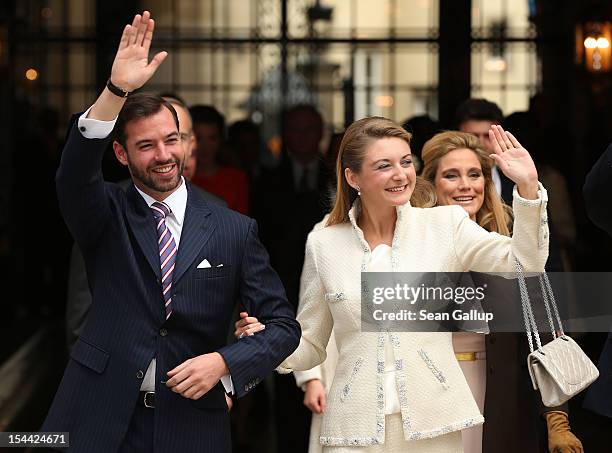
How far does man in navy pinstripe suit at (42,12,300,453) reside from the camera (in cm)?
363

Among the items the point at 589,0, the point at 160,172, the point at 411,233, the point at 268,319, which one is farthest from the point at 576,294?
the point at 589,0

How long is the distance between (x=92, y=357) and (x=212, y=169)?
3234mm

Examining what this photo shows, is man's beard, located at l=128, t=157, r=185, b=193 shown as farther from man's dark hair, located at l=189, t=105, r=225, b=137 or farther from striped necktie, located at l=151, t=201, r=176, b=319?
man's dark hair, located at l=189, t=105, r=225, b=137

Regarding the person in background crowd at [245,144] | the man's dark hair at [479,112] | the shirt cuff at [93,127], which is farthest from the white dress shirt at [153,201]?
the person in background crowd at [245,144]

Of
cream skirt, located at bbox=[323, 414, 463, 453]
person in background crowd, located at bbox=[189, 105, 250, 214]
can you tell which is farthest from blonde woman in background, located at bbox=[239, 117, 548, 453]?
person in background crowd, located at bbox=[189, 105, 250, 214]

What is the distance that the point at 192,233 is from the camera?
3.85 meters

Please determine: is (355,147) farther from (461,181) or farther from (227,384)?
(227,384)

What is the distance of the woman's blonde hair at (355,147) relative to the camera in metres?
4.14

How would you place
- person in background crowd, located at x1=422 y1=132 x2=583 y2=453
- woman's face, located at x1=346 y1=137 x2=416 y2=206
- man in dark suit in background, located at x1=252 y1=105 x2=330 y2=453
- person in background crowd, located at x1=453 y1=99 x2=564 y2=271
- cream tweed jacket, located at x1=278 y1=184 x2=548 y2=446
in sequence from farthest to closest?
man in dark suit in background, located at x1=252 y1=105 x2=330 y2=453 → person in background crowd, located at x1=453 y1=99 x2=564 y2=271 → person in background crowd, located at x1=422 y1=132 x2=583 y2=453 → woman's face, located at x1=346 y1=137 x2=416 y2=206 → cream tweed jacket, located at x1=278 y1=184 x2=548 y2=446

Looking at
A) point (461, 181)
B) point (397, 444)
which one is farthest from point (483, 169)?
point (397, 444)

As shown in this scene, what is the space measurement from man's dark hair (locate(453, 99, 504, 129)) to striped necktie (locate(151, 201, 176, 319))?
196 centimetres

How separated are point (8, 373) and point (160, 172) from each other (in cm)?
369

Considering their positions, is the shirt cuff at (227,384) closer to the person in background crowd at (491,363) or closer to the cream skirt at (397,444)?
the cream skirt at (397,444)

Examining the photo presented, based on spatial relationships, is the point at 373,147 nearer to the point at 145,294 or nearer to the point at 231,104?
the point at 145,294
